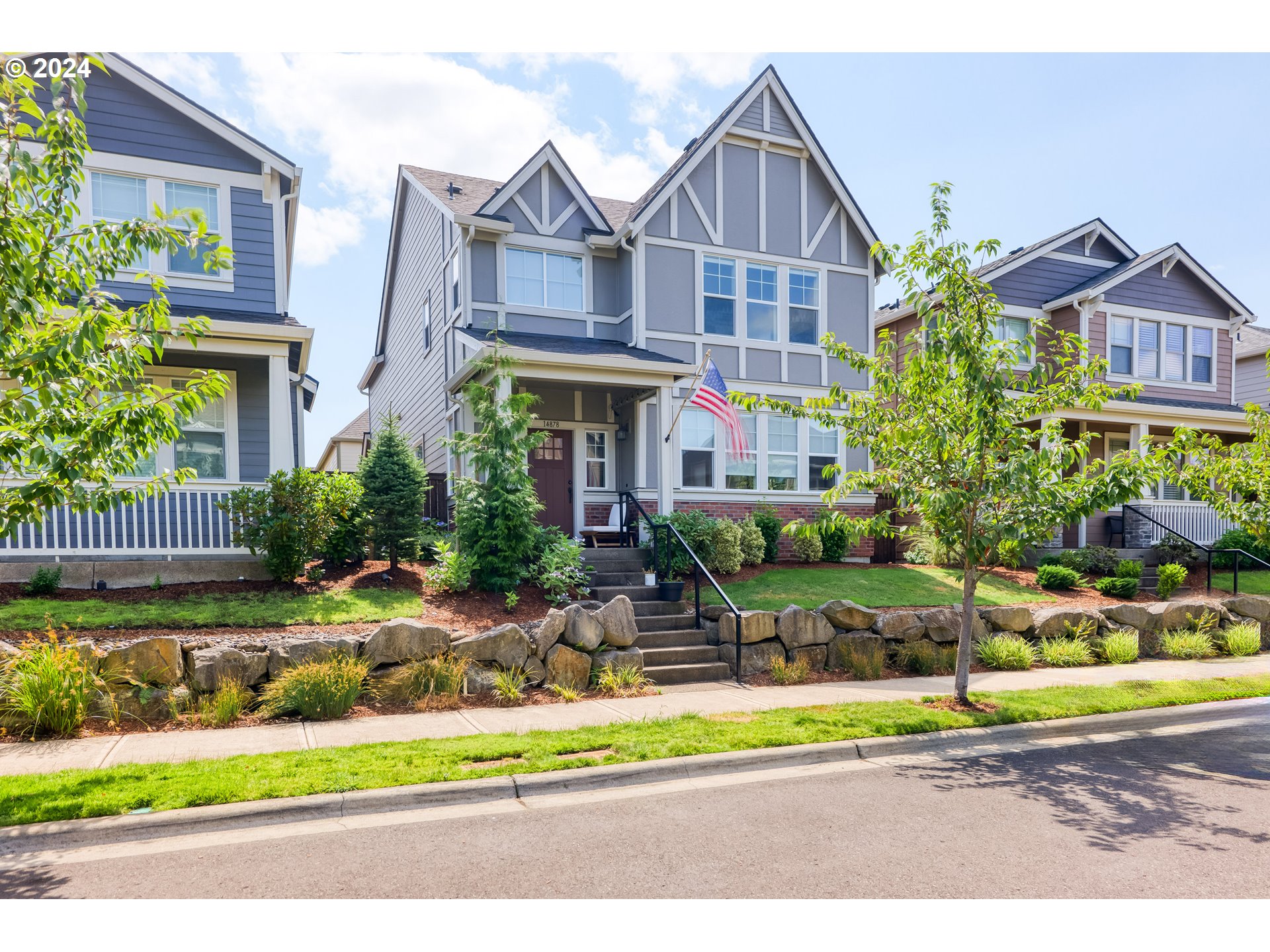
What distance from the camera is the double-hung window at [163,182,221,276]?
13.1 metres

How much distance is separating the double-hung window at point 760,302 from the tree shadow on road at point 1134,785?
440 inches

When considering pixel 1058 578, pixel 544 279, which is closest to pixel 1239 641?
pixel 1058 578

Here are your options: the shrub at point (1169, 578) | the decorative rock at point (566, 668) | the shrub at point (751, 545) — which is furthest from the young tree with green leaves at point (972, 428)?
the shrub at point (1169, 578)

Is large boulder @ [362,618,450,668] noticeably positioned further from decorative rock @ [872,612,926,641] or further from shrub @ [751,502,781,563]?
shrub @ [751,502,781,563]

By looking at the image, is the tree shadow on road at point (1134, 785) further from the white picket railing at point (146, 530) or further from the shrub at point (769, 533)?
the white picket railing at point (146, 530)

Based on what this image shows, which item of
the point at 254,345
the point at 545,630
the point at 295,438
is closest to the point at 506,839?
the point at 545,630

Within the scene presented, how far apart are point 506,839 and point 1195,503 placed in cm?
2089

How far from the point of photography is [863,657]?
35.3 feet

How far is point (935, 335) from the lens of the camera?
27.3 ft

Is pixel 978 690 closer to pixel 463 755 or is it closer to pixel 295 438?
pixel 463 755

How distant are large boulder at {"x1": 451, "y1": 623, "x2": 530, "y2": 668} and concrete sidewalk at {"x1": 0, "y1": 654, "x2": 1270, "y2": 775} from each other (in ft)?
2.07

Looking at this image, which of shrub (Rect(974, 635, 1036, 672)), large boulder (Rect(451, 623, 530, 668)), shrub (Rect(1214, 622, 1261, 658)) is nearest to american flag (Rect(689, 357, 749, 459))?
shrub (Rect(974, 635, 1036, 672))

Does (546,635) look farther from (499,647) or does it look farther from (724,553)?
(724,553)

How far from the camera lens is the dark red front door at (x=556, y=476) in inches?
628
